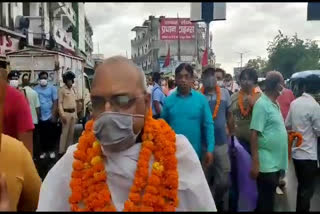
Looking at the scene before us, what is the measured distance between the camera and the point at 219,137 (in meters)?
5.62

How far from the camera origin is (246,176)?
552 centimetres

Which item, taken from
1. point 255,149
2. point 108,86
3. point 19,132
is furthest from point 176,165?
point 255,149

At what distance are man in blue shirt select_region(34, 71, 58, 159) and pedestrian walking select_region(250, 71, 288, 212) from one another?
5668 millimetres

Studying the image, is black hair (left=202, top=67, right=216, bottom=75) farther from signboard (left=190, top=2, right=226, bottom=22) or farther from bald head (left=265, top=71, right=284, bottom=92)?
bald head (left=265, top=71, right=284, bottom=92)

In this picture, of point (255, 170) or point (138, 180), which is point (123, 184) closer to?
point (138, 180)

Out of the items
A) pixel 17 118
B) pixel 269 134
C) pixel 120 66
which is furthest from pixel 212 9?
pixel 120 66

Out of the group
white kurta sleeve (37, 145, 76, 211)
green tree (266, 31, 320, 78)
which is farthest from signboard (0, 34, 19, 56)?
green tree (266, 31, 320, 78)

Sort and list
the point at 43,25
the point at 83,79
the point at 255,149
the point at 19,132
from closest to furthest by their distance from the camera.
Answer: the point at 19,132, the point at 255,149, the point at 83,79, the point at 43,25

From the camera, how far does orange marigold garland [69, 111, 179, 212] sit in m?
2.12

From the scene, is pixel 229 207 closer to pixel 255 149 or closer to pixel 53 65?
pixel 255 149

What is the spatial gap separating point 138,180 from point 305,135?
3693 millimetres

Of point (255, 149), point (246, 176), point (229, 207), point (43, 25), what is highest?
point (43, 25)

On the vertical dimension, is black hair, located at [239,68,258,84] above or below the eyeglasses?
above

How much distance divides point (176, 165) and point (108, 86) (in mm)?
441
